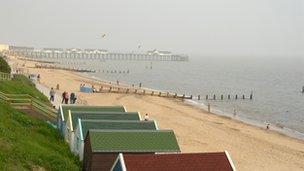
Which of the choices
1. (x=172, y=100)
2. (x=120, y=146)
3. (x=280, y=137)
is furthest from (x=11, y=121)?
(x=172, y=100)

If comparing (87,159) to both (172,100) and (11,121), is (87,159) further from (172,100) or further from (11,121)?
(172,100)

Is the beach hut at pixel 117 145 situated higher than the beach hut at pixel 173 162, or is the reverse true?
the beach hut at pixel 173 162

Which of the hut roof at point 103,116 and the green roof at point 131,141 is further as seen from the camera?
the hut roof at point 103,116

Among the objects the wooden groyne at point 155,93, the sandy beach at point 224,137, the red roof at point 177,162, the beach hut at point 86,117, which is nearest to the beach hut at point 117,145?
the red roof at point 177,162

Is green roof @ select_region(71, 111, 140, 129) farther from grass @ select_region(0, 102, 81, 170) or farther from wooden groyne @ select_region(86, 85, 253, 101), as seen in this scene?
wooden groyne @ select_region(86, 85, 253, 101)

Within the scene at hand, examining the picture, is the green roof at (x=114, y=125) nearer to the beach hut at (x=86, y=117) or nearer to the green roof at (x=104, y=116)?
the beach hut at (x=86, y=117)

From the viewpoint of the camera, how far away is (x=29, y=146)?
15531mm

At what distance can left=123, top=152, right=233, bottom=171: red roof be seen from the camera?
1252 cm

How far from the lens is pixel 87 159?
1656 cm

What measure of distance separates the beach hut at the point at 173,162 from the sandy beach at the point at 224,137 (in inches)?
443

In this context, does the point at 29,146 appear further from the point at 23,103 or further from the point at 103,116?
the point at 23,103

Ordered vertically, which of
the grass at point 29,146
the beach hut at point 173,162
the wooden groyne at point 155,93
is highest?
the beach hut at point 173,162

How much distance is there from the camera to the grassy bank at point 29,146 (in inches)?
543

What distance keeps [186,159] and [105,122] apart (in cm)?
656
